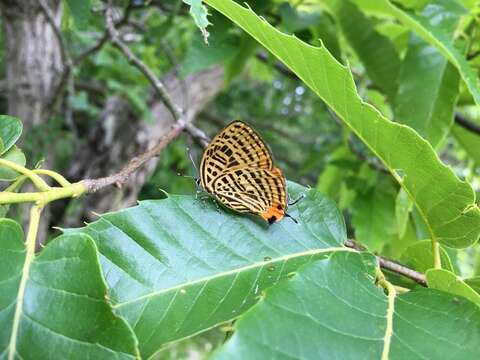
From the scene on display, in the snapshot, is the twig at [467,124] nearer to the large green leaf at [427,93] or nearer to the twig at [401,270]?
the large green leaf at [427,93]

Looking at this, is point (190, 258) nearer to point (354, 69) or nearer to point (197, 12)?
point (197, 12)

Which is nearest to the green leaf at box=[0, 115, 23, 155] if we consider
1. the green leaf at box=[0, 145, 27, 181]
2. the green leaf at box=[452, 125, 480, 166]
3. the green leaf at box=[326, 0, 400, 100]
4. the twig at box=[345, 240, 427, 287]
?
the green leaf at box=[0, 145, 27, 181]

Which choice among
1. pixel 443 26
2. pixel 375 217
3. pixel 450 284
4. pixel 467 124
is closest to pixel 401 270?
pixel 450 284

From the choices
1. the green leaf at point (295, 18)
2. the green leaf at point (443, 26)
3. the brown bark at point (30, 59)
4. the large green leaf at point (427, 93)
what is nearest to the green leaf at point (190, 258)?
the green leaf at point (443, 26)

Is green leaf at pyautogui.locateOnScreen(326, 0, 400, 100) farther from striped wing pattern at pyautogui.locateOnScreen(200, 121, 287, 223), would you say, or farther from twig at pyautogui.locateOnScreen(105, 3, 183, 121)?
striped wing pattern at pyautogui.locateOnScreen(200, 121, 287, 223)

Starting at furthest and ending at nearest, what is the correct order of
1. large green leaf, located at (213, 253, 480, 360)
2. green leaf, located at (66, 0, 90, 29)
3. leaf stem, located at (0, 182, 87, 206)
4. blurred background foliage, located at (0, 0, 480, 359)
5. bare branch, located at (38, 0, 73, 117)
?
bare branch, located at (38, 0, 73, 117)
blurred background foliage, located at (0, 0, 480, 359)
green leaf, located at (66, 0, 90, 29)
leaf stem, located at (0, 182, 87, 206)
large green leaf, located at (213, 253, 480, 360)

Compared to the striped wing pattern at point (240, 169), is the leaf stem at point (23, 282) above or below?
below
